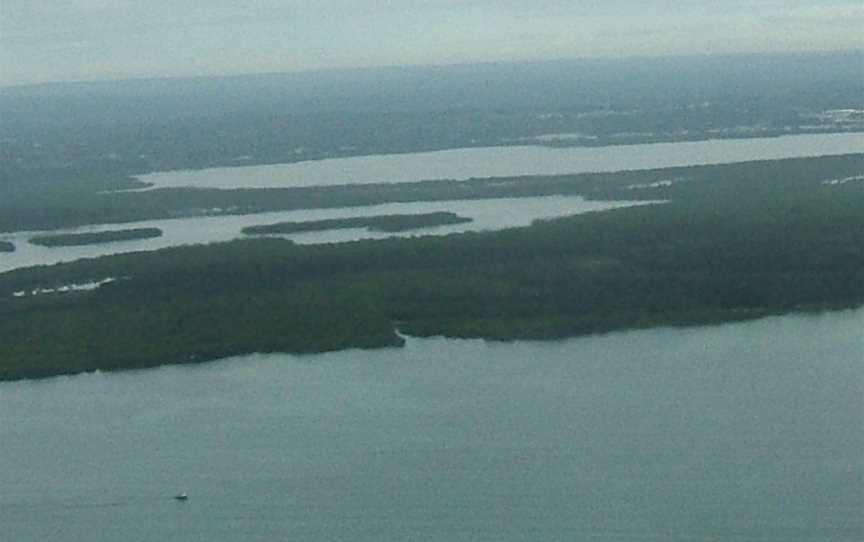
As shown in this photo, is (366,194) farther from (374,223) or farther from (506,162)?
(506,162)

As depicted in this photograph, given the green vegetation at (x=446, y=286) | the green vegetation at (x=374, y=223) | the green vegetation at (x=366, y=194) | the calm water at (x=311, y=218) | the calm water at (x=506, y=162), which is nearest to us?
the green vegetation at (x=446, y=286)

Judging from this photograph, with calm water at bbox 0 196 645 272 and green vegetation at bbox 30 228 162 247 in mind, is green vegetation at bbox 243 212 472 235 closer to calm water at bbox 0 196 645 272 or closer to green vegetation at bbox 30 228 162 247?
calm water at bbox 0 196 645 272

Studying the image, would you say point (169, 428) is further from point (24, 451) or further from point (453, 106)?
point (453, 106)

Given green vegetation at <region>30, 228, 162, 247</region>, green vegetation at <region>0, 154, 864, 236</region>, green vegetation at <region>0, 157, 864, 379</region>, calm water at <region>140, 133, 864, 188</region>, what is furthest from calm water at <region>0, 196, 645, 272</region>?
calm water at <region>140, 133, 864, 188</region>

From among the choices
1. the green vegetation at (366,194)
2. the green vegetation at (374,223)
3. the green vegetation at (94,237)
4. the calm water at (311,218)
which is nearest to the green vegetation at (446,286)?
the calm water at (311,218)

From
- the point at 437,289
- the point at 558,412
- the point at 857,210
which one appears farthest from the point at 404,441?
the point at 857,210

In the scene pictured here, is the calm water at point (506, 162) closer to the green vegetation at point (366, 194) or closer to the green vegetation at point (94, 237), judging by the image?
the green vegetation at point (366, 194)
